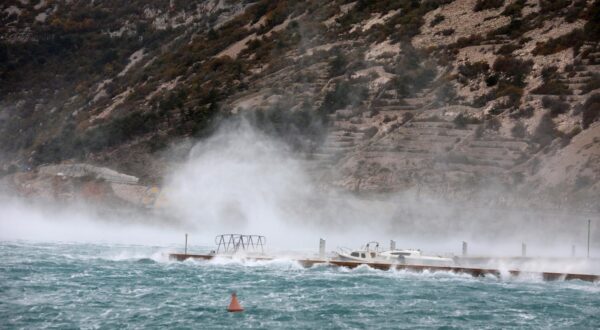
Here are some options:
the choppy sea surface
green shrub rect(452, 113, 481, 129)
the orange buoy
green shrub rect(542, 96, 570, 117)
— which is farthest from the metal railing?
green shrub rect(542, 96, 570, 117)

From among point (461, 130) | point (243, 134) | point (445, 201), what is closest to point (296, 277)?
point (445, 201)

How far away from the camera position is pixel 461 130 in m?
76.9

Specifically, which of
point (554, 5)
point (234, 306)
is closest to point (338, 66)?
point (554, 5)

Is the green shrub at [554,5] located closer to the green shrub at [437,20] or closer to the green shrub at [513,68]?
the green shrub at [513,68]

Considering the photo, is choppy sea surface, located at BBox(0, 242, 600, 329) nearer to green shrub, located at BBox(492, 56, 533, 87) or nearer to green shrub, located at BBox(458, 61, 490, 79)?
green shrub, located at BBox(492, 56, 533, 87)

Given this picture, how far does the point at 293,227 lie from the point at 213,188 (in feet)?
26.8

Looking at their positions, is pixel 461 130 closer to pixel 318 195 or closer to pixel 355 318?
pixel 318 195

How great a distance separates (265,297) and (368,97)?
4669 cm

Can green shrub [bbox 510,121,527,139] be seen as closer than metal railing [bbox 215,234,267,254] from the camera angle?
No

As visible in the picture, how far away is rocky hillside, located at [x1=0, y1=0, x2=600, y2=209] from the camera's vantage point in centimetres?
7394

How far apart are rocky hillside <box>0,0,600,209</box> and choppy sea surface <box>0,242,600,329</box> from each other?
83.8ft

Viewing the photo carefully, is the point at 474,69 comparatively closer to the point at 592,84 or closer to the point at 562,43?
the point at 562,43

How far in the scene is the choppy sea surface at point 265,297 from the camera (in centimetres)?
3447

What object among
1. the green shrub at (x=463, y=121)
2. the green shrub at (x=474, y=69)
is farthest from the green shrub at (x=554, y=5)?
the green shrub at (x=463, y=121)
